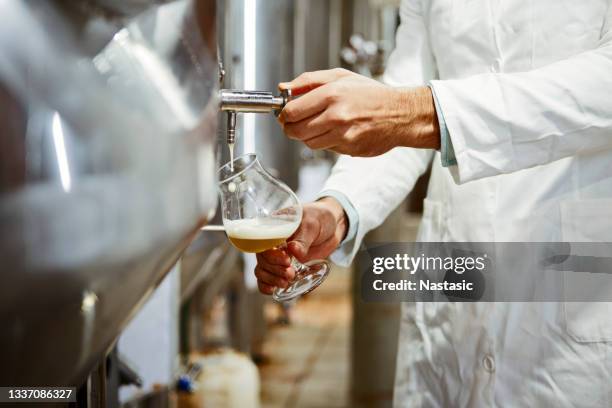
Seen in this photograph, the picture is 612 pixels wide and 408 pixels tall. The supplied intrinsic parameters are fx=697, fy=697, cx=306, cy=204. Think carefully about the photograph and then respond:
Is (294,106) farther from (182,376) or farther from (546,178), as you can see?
(182,376)

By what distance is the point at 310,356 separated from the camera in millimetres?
4168

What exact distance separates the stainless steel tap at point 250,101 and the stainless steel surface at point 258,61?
0.85 metres

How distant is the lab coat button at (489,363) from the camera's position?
1181 mm

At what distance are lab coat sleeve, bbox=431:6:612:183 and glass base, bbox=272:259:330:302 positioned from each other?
282 mm

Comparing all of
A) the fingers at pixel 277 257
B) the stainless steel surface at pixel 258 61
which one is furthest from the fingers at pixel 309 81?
the stainless steel surface at pixel 258 61

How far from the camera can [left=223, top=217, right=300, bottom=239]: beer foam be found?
3.25 feet

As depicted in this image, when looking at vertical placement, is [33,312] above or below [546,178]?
below

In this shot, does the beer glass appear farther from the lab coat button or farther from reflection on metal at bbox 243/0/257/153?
reflection on metal at bbox 243/0/257/153

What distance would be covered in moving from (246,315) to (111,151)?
3.01 meters

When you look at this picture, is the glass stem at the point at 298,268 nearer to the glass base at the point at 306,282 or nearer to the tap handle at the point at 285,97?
the glass base at the point at 306,282

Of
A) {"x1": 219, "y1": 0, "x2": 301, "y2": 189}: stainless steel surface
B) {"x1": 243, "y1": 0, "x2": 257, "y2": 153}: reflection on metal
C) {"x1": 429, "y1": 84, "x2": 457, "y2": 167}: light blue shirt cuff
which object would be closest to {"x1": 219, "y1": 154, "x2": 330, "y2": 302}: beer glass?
{"x1": 429, "y1": 84, "x2": 457, "y2": 167}: light blue shirt cuff

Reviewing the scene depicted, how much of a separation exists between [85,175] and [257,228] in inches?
19.1

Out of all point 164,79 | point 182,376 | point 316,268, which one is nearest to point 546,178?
point 316,268

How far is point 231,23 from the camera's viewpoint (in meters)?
1.99
